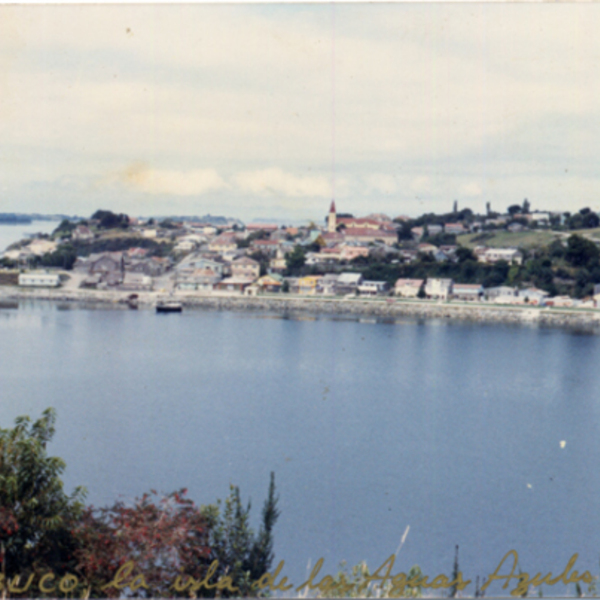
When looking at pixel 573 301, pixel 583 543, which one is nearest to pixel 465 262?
pixel 573 301

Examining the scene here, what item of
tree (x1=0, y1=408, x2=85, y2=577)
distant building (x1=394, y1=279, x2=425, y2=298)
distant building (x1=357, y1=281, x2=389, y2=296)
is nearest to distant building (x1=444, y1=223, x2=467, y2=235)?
distant building (x1=394, y1=279, x2=425, y2=298)

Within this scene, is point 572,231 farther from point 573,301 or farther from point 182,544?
point 182,544

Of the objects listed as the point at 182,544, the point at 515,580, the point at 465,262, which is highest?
the point at 465,262

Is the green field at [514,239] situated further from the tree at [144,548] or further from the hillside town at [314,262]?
the tree at [144,548]

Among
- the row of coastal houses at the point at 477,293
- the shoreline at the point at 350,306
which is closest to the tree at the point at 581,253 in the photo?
the row of coastal houses at the point at 477,293

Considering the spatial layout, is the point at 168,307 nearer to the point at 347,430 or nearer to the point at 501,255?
the point at 501,255

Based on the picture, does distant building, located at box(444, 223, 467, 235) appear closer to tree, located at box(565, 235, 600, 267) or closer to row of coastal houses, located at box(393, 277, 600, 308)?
row of coastal houses, located at box(393, 277, 600, 308)
